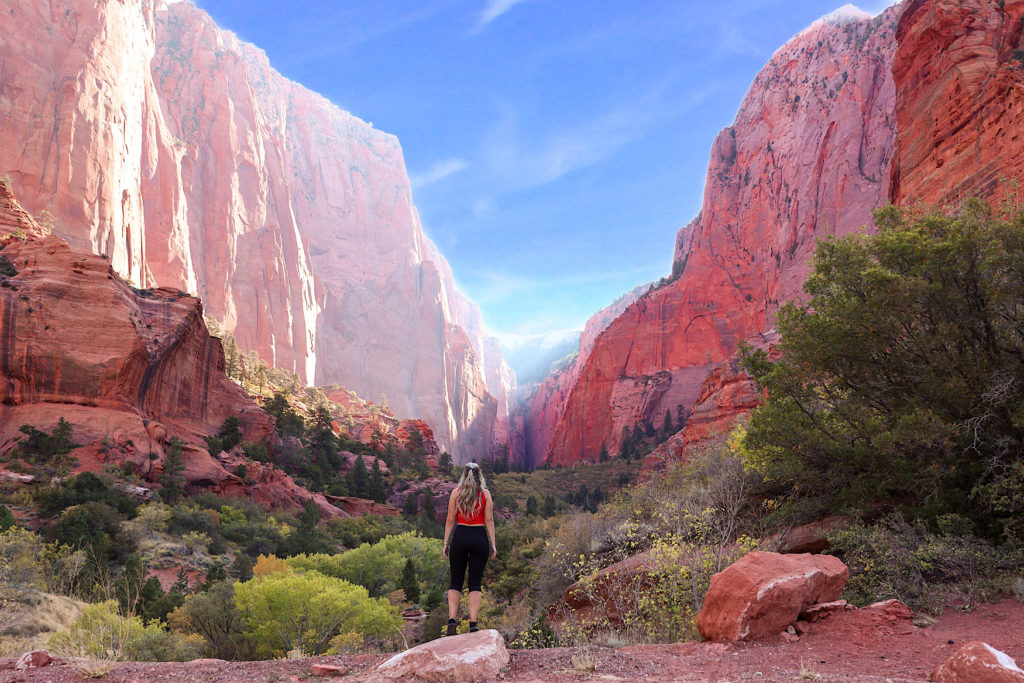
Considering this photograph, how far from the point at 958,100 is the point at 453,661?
27.9 meters

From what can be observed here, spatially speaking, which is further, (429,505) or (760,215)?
(760,215)

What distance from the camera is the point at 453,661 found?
179 inches

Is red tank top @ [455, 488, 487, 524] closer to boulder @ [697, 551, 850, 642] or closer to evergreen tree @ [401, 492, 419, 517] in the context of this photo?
boulder @ [697, 551, 850, 642]

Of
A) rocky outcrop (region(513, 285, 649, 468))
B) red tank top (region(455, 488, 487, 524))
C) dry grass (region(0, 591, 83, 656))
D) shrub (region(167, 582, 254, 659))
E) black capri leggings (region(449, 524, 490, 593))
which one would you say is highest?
rocky outcrop (region(513, 285, 649, 468))

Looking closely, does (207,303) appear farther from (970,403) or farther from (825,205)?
(970,403)

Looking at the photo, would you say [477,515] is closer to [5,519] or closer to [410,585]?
[410,585]

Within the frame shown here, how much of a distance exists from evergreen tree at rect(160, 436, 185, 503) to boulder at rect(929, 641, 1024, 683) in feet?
109

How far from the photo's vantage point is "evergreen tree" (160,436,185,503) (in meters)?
29.3

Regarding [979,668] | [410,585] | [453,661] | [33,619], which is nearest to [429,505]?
[410,585]

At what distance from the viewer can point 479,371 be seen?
153625 mm

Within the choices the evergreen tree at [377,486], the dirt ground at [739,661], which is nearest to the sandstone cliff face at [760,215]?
the evergreen tree at [377,486]

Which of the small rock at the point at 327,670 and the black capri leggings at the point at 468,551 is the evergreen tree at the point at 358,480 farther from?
the black capri leggings at the point at 468,551

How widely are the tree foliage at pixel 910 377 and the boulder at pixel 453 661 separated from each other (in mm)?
7025

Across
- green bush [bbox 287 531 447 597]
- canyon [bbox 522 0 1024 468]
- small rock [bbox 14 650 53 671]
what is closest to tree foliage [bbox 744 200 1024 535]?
small rock [bbox 14 650 53 671]
